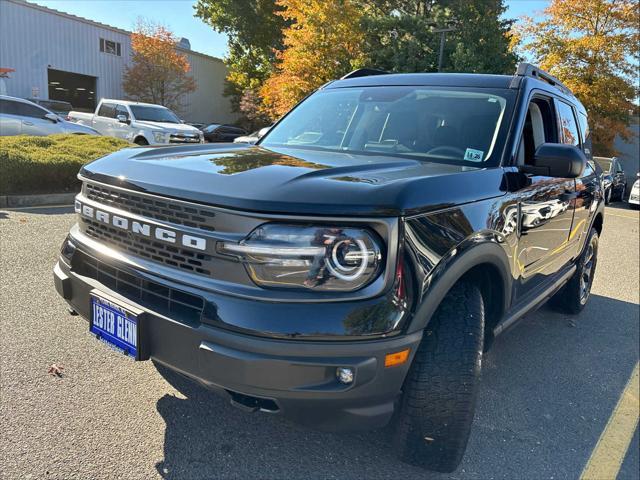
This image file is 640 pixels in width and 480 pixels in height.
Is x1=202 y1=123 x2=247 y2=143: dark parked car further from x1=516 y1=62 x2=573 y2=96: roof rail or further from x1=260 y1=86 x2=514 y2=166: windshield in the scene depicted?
x1=516 y1=62 x2=573 y2=96: roof rail

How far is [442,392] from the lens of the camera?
2.14m

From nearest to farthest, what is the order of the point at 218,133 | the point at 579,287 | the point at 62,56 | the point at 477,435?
the point at 477,435
the point at 579,287
the point at 218,133
the point at 62,56

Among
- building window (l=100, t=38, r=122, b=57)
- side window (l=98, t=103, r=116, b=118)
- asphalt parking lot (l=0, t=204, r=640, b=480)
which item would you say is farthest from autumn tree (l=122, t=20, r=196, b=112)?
asphalt parking lot (l=0, t=204, r=640, b=480)

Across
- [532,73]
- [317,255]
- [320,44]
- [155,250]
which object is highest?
[320,44]

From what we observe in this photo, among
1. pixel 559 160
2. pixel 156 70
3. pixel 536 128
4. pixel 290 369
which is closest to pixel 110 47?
pixel 156 70

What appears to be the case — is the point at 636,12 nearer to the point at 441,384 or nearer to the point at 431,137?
the point at 431,137

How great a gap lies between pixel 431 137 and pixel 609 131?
22766mm

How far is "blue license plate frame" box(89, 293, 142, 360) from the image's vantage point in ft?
6.84

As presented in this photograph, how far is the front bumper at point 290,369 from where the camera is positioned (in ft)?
6.01

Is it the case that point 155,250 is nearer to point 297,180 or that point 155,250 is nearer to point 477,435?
point 297,180

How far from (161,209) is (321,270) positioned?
→ 726 mm

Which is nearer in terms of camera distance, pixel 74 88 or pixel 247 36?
pixel 74 88

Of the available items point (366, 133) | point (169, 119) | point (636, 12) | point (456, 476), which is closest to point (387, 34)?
point (636, 12)

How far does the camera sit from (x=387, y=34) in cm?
2277
